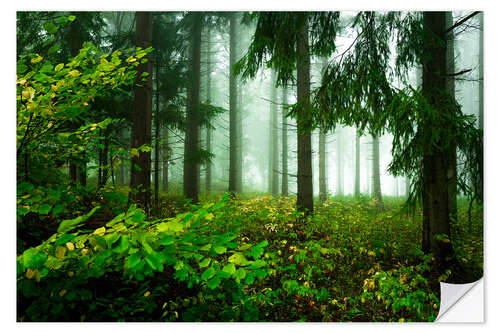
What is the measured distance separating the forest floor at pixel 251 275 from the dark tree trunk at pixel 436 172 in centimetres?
13

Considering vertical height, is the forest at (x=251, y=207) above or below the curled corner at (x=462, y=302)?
above

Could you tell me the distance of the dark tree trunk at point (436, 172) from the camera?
2.60m

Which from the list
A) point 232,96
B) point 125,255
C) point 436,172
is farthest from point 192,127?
point 436,172

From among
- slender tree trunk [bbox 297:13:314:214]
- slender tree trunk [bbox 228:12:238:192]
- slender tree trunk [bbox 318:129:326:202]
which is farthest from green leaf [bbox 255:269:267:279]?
slender tree trunk [bbox 318:129:326:202]

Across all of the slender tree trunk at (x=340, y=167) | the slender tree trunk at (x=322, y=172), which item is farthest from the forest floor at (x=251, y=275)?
the slender tree trunk at (x=340, y=167)

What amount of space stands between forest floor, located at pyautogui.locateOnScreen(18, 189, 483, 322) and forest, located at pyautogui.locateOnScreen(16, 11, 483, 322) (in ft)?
0.05

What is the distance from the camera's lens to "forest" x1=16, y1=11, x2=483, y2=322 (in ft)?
5.68

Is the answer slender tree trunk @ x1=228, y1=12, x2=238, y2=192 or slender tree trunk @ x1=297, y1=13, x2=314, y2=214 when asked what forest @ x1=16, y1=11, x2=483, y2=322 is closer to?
slender tree trunk @ x1=228, y1=12, x2=238, y2=192

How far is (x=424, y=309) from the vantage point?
2.23 meters

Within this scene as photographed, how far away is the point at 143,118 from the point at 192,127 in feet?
5.71

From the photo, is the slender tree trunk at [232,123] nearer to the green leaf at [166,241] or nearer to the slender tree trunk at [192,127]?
the slender tree trunk at [192,127]

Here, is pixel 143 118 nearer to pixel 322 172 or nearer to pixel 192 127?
pixel 192 127

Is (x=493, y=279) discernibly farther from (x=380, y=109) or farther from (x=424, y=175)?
(x=380, y=109)
